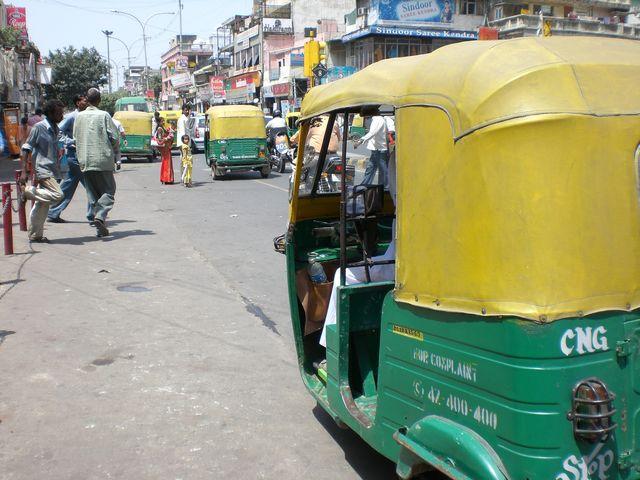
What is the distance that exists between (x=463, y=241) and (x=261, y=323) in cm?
403

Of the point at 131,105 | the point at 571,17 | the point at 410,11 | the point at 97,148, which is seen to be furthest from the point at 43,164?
the point at 571,17

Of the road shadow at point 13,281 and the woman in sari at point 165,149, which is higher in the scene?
the woman in sari at point 165,149

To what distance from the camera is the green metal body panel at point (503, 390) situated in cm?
232

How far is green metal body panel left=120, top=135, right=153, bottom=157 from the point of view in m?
28.2

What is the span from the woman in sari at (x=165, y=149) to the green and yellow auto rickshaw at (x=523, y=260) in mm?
15941

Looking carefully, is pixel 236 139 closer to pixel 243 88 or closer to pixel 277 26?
pixel 277 26

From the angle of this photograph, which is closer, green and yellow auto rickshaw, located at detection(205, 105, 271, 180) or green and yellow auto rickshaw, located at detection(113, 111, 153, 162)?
green and yellow auto rickshaw, located at detection(205, 105, 271, 180)

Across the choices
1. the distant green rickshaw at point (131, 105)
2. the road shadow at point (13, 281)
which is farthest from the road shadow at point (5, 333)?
the distant green rickshaw at point (131, 105)

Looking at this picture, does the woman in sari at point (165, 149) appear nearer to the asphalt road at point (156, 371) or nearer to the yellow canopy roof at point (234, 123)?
the yellow canopy roof at point (234, 123)

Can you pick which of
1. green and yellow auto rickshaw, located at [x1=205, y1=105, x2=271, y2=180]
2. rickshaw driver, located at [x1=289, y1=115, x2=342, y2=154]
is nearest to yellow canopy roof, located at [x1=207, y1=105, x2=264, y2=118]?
green and yellow auto rickshaw, located at [x1=205, y1=105, x2=271, y2=180]

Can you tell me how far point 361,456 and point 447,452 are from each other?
137 centimetres

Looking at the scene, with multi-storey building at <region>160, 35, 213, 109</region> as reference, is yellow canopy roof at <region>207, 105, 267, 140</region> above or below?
below

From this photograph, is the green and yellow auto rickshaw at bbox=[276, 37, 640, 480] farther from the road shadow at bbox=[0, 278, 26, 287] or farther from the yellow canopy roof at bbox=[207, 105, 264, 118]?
the yellow canopy roof at bbox=[207, 105, 264, 118]

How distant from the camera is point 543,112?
2393 millimetres
